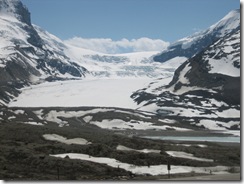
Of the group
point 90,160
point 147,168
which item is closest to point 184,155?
point 147,168

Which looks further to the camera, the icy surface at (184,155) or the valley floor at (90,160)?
the icy surface at (184,155)

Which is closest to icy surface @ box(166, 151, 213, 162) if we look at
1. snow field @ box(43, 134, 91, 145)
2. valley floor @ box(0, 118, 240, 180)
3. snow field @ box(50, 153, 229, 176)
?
valley floor @ box(0, 118, 240, 180)

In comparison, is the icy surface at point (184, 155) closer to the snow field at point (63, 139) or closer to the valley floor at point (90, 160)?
the valley floor at point (90, 160)

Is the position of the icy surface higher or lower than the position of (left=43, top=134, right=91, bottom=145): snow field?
lower

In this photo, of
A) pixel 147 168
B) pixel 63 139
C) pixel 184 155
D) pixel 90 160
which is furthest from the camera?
pixel 63 139

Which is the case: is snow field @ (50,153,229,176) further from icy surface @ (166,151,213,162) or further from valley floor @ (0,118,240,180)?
icy surface @ (166,151,213,162)

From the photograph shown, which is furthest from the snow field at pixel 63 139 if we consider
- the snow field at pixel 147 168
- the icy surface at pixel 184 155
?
the snow field at pixel 147 168

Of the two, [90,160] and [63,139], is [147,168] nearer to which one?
[90,160]

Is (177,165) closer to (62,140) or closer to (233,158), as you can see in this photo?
(233,158)

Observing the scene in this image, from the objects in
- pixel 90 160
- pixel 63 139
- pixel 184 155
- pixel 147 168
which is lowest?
pixel 147 168

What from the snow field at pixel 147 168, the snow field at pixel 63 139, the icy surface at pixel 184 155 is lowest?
the snow field at pixel 147 168

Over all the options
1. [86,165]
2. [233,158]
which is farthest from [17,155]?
[233,158]
